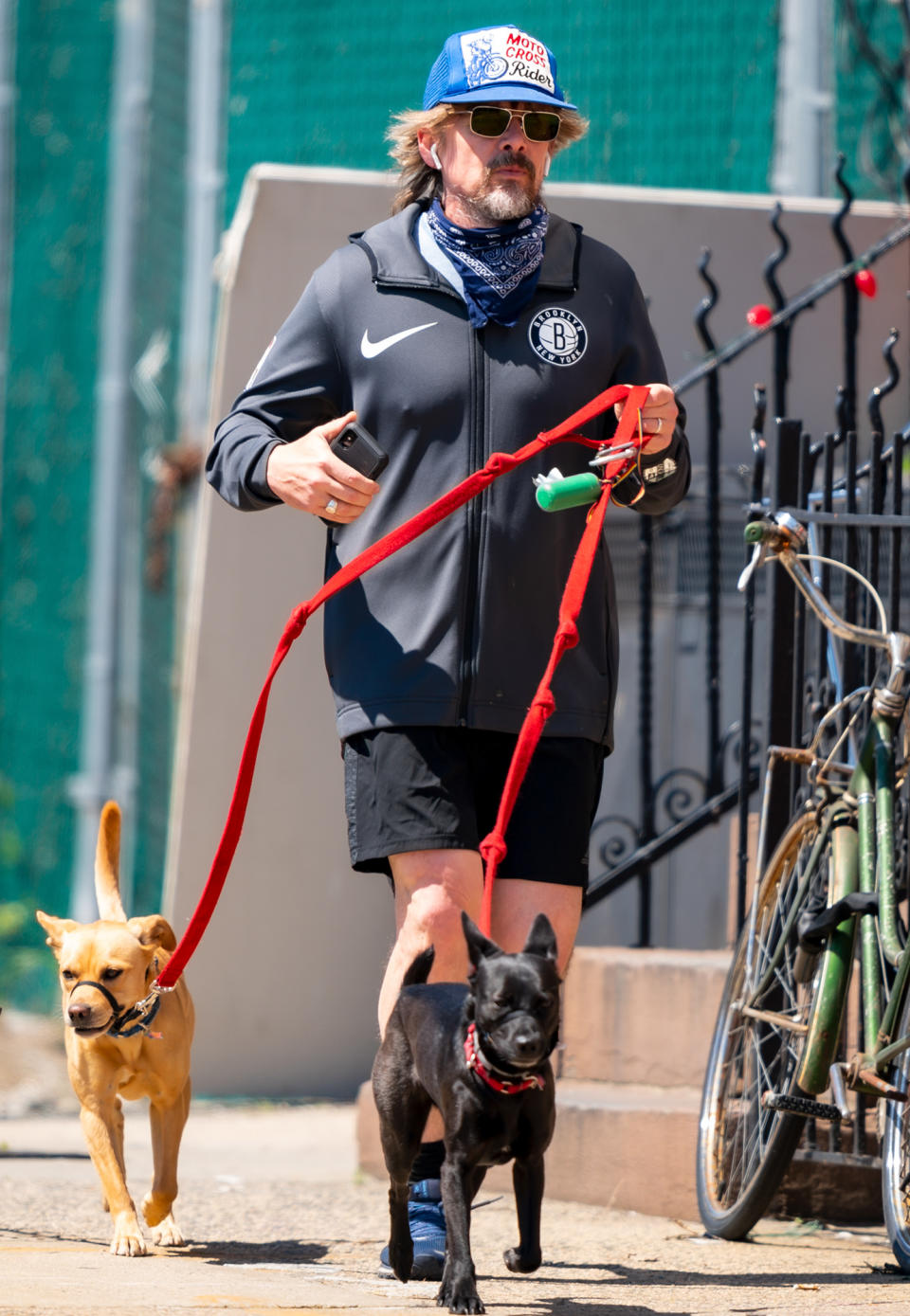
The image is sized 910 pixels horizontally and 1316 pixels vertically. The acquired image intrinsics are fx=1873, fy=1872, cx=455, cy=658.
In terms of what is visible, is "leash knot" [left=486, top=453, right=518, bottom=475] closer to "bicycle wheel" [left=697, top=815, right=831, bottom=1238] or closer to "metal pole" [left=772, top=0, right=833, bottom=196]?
"bicycle wheel" [left=697, top=815, right=831, bottom=1238]

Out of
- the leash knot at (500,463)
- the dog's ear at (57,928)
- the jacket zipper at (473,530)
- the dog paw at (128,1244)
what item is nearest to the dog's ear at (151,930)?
the dog's ear at (57,928)

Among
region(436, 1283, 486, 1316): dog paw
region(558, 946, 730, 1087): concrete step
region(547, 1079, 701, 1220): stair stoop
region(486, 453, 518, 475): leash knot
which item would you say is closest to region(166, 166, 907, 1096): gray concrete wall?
region(558, 946, 730, 1087): concrete step

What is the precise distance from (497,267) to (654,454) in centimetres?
46

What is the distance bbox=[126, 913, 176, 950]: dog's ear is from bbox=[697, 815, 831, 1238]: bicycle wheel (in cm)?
136

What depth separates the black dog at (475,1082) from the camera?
115 inches

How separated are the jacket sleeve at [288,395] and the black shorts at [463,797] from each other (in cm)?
56

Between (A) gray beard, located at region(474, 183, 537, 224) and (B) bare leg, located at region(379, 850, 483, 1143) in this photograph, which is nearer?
(B) bare leg, located at region(379, 850, 483, 1143)

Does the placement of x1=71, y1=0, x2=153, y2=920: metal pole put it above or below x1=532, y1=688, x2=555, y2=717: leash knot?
above

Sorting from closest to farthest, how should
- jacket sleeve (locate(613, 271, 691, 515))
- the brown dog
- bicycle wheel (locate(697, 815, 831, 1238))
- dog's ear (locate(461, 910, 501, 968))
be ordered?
dog's ear (locate(461, 910, 501, 968)), jacket sleeve (locate(613, 271, 691, 515)), the brown dog, bicycle wheel (locate(697, 815, 831, 1238))

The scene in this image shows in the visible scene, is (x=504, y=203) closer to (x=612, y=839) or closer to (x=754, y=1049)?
(x=754, y=1049)

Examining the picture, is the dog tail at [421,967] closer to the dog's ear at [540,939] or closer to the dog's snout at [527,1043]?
the dog's ear at [540,939]

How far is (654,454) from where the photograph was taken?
3.57 metres

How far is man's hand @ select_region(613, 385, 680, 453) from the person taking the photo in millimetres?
3500

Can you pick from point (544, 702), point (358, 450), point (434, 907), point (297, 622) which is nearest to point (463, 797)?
point (434, 907)
